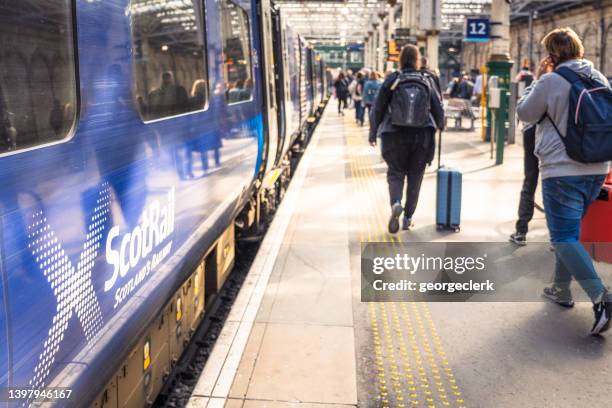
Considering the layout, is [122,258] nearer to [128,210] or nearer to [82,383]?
[128,210]

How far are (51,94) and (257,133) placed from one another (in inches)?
169

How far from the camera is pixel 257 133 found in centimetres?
627

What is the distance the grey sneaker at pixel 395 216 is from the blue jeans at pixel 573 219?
7.35 ft

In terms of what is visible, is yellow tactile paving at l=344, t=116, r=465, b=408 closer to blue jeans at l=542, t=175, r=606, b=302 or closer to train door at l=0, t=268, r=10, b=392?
blue jeans at l=542, t=175, r=606, b=302

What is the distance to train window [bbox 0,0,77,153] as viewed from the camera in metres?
1.76

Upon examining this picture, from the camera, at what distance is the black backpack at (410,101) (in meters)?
6.28

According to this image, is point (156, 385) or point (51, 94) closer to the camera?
point (51, 94)

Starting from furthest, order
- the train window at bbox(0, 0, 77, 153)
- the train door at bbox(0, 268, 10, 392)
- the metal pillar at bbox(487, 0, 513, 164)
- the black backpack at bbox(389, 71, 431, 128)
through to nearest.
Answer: the metal pillar at bbox(487, 0, 513, 164), the black backpack at bbox(389, 71, 431, 128), the train window at bbox(0, 0, 77, 153), the train door at bbox(0, 268, 10, 392)

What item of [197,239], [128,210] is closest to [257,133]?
[197,239]

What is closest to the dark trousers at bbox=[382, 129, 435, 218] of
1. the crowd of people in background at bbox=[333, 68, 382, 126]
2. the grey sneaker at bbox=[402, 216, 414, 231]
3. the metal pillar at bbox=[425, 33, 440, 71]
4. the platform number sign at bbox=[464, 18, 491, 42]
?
the grey sneaker at bbox=[402, 216, 414, 231]

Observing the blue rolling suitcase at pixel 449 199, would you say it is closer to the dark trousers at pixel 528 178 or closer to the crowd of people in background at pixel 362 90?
the dark trousers at pixel 528 178

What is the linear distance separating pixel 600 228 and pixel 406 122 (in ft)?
6.94

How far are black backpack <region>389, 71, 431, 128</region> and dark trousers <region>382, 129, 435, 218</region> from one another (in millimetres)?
179

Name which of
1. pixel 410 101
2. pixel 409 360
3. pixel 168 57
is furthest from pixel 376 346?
pixel 410 101
